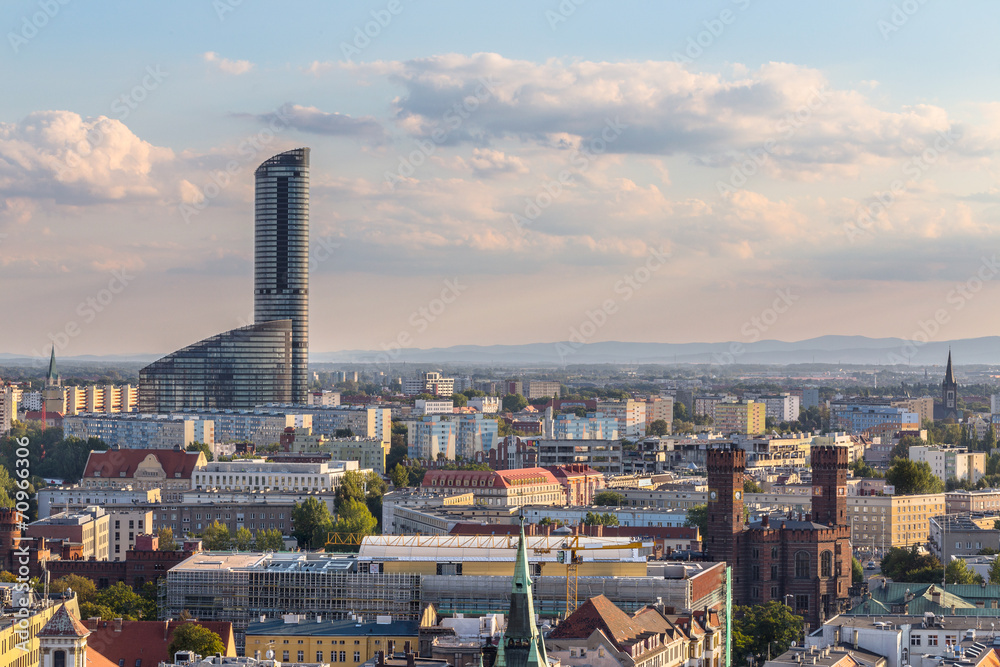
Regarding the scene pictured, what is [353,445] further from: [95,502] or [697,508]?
[697,508]

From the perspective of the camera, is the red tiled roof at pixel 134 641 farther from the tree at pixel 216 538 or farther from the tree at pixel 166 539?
the tree at pixel 216 538

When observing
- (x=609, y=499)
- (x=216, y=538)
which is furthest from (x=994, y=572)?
(x=216, y=538)

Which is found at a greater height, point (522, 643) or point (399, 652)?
point (522, 643)

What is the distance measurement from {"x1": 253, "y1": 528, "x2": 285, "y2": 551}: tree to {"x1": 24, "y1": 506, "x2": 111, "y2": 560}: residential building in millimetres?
9309

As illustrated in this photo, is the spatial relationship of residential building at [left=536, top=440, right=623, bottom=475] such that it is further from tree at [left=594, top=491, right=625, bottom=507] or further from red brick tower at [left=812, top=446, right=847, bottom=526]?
red brick tower at [left=812, top=446, right=847, bottom=526]

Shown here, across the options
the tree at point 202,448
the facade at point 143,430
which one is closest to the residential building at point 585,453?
the tree at point 202,448

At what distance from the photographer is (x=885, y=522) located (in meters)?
128

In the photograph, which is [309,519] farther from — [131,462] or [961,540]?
[961,540]

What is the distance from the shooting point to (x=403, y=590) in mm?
78750

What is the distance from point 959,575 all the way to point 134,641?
47670mm

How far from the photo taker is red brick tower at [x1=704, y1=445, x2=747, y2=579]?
91.3 m

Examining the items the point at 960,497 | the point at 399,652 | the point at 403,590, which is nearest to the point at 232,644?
the point at 399,652

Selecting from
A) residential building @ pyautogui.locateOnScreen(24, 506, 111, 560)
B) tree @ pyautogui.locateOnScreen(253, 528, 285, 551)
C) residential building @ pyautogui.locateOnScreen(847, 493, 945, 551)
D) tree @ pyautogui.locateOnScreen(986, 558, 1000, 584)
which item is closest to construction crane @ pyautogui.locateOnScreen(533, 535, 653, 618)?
tree @ pyautogui.locateOnScreen(986, 558, 1000, 584)

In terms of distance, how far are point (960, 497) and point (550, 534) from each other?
59807 millimetres
